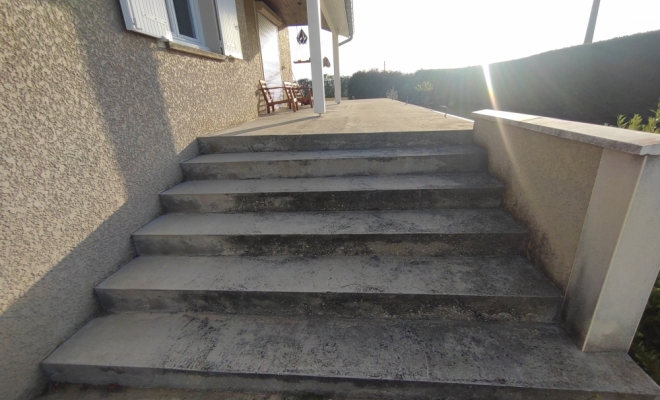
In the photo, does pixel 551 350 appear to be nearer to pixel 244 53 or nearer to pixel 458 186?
pixel 458 186

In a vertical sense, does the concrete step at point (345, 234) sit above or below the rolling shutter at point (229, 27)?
below

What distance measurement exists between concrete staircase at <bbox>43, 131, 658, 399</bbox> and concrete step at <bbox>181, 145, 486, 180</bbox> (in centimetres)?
2

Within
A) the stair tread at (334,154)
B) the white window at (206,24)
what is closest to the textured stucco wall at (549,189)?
the stair tread at (334,154)

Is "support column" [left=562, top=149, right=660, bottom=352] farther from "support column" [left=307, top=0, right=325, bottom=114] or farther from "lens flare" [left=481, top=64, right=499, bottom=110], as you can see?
"lens flare" [left=481, top=64, right=499, bottom=110]

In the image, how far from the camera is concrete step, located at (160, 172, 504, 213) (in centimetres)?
214

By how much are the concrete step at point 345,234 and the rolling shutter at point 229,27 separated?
2.51 metres

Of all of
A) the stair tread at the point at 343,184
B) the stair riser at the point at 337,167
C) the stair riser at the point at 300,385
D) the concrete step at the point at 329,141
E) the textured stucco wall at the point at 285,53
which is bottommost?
the stair riser at the point at 300,385

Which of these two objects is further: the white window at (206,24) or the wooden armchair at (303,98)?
the wooden armchair at (303,98)

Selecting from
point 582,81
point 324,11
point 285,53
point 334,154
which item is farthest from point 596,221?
point 285,53

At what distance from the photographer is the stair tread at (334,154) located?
8.23 ft

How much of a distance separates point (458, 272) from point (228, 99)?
11.3 feet

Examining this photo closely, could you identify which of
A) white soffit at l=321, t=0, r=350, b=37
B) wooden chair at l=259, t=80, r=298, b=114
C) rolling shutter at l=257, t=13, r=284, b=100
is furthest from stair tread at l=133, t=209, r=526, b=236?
white soffit at l=321, t=0, r=350, b=37

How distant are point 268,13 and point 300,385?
24.9 feet

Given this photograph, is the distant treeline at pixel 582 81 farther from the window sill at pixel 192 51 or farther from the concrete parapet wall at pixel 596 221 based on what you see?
the window sill at pixel 192 51
